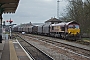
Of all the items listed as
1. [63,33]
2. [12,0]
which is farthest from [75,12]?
[12,0]

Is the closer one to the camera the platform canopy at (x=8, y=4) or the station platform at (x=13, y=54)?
the station platform at (x=13, y=54)

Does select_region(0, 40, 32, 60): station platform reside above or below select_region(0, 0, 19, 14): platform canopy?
below

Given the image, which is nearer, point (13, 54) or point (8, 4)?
point (13, 54)

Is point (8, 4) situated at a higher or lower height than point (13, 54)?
higher

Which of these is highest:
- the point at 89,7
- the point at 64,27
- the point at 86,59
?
the point at 89,7

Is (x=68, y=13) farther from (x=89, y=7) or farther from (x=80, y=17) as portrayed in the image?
(x=89, y=7)

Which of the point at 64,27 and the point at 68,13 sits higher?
the point at 68,13

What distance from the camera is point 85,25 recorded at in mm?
41938

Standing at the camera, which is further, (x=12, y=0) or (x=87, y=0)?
(x=87, y=0)

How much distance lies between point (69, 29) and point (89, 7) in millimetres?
5574

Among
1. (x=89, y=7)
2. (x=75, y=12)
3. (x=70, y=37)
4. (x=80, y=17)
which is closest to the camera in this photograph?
(x=89, y=7)

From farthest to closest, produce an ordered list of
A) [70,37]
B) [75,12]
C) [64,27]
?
[75,12]
[64,27]
[70,37]

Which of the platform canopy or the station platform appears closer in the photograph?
the station platform

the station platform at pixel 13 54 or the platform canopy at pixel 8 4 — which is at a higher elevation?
the platform canopy at pixel 8 4
